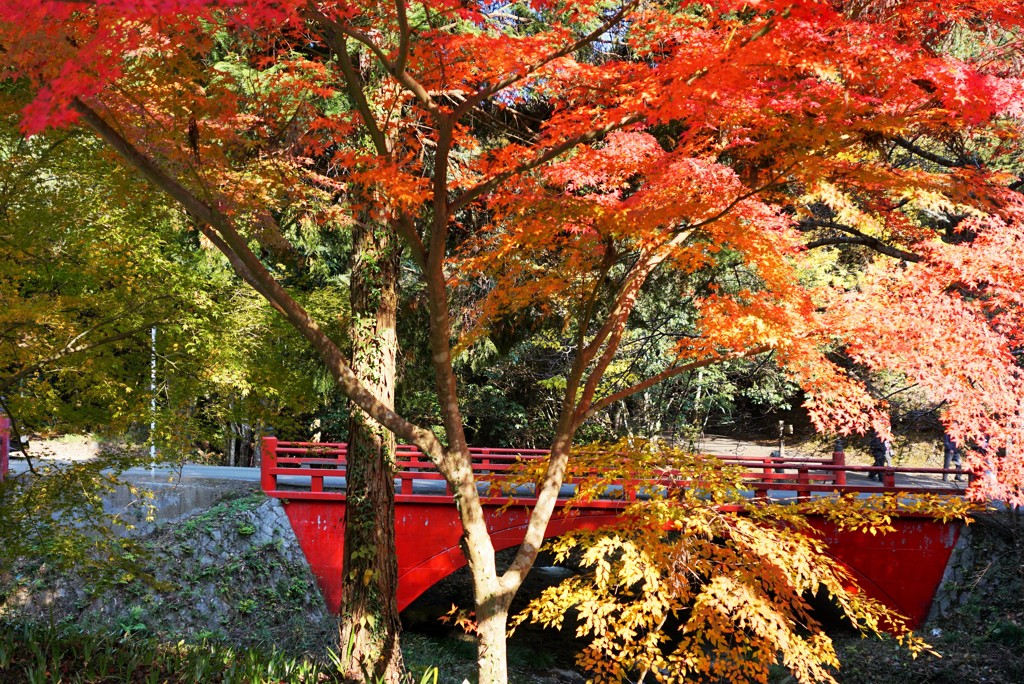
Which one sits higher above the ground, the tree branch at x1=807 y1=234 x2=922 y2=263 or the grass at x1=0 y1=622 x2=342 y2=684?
the tree branch at x1=807 y1=234 x2=922 y2=263

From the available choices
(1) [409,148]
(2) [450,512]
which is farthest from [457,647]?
(1) [409,148]

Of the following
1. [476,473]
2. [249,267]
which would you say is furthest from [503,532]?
[249,267]

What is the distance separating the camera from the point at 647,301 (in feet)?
51.3

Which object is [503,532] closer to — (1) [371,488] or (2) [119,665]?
(1) [371,488]

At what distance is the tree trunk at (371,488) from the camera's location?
7684mm

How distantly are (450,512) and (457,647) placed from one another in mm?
2198

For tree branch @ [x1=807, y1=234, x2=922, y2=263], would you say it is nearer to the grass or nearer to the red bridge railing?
the red bridge railing

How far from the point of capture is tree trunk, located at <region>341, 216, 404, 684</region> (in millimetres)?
7684

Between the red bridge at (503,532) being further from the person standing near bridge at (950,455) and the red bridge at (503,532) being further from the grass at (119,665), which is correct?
the grass at (119,665)

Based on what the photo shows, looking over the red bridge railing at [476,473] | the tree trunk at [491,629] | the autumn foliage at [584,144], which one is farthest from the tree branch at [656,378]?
the red bridge railing at [476,473]

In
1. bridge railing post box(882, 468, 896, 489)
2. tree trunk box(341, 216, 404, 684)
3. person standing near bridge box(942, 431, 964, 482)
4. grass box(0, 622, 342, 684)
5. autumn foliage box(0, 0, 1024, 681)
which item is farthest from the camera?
person standing near bridge box(942, 431, 964, 482)

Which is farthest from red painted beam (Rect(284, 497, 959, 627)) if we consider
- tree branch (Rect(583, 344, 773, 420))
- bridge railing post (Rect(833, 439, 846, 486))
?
tree branch (Rect(583, 344, 773, 420))

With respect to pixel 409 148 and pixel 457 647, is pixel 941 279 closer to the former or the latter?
pixel 409 148

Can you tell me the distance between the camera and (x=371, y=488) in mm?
7977
